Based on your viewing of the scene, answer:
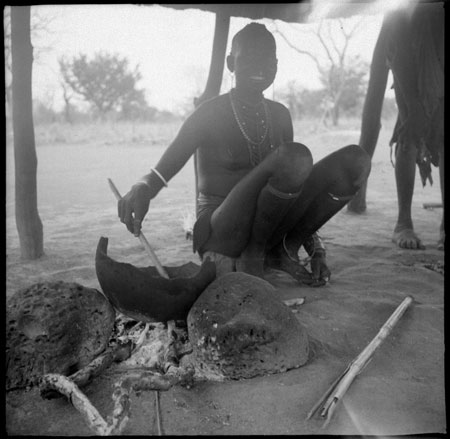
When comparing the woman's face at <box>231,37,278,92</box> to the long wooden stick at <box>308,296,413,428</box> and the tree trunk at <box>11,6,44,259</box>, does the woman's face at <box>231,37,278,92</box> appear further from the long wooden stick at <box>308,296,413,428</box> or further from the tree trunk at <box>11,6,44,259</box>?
the tree trunk at <box>11,6,44,259</box>

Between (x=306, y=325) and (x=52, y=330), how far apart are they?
1009 mm

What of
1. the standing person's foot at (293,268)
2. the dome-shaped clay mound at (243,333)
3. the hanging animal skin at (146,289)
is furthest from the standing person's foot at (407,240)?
the hanging animal skin at (146,289)

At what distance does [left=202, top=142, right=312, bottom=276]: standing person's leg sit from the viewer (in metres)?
1.97

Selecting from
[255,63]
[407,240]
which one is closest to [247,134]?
[255,63]

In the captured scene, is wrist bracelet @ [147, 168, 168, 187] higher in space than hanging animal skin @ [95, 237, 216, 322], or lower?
higher

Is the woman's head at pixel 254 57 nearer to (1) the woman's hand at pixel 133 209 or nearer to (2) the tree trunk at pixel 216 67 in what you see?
(1) the woman's hand at pixel 133 209

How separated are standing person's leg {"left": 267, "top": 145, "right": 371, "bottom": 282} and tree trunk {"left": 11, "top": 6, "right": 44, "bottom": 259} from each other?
1521 millimetres

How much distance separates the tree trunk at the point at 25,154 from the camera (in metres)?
2.72

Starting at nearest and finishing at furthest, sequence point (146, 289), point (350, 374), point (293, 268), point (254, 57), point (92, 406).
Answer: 1. point (92, 406)
2. point (350, 374)
3. point (146, 289)
4. point (254, 57)
5. point (293, 268)

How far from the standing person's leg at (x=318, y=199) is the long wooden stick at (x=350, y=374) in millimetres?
627

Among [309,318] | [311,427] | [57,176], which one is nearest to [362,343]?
[309,318]

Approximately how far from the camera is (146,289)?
1.60m

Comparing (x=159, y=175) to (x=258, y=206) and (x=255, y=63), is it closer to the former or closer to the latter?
(x=258, y=206)

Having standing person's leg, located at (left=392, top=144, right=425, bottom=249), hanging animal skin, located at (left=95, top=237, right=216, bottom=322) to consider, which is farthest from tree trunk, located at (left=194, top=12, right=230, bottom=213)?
hanging animal skin, located at (left=95, top=237, right=216, bottom=322)
